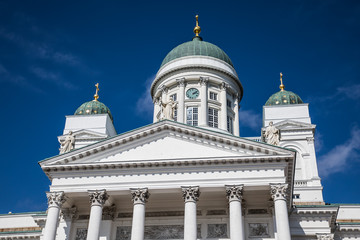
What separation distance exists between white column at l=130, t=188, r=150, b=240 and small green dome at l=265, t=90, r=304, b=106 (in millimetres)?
19297

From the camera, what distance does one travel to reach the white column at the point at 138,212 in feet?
77.5

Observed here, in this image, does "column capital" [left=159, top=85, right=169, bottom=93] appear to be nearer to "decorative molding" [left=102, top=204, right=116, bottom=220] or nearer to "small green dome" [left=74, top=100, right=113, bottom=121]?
"small green dome" [left=74, top=100, right=113, bottom=121]

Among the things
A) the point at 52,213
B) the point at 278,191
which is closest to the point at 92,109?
the point at 52,213

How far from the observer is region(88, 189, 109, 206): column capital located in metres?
25.0

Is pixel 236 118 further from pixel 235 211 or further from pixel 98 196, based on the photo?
pixel 98 196

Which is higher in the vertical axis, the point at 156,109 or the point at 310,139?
the point at 156,109

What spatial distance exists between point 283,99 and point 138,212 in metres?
21.1

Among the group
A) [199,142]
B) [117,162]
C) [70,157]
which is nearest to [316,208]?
[199,142]

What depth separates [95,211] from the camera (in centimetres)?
2461

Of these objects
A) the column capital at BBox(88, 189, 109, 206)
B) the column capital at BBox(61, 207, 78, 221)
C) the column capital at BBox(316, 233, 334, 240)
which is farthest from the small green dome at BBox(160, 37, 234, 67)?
the column capital at BBox(88, 189, 109, 206)

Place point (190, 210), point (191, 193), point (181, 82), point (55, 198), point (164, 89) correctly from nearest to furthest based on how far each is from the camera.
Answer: point (190, 210)
point (191, 193)
point (55, 198)
point (181, 82)
point (164, 89)

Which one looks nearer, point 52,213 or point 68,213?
point 52,213

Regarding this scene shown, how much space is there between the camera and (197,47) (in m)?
44.3

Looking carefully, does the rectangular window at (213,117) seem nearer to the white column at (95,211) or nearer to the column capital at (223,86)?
the column capital at (223,86)
